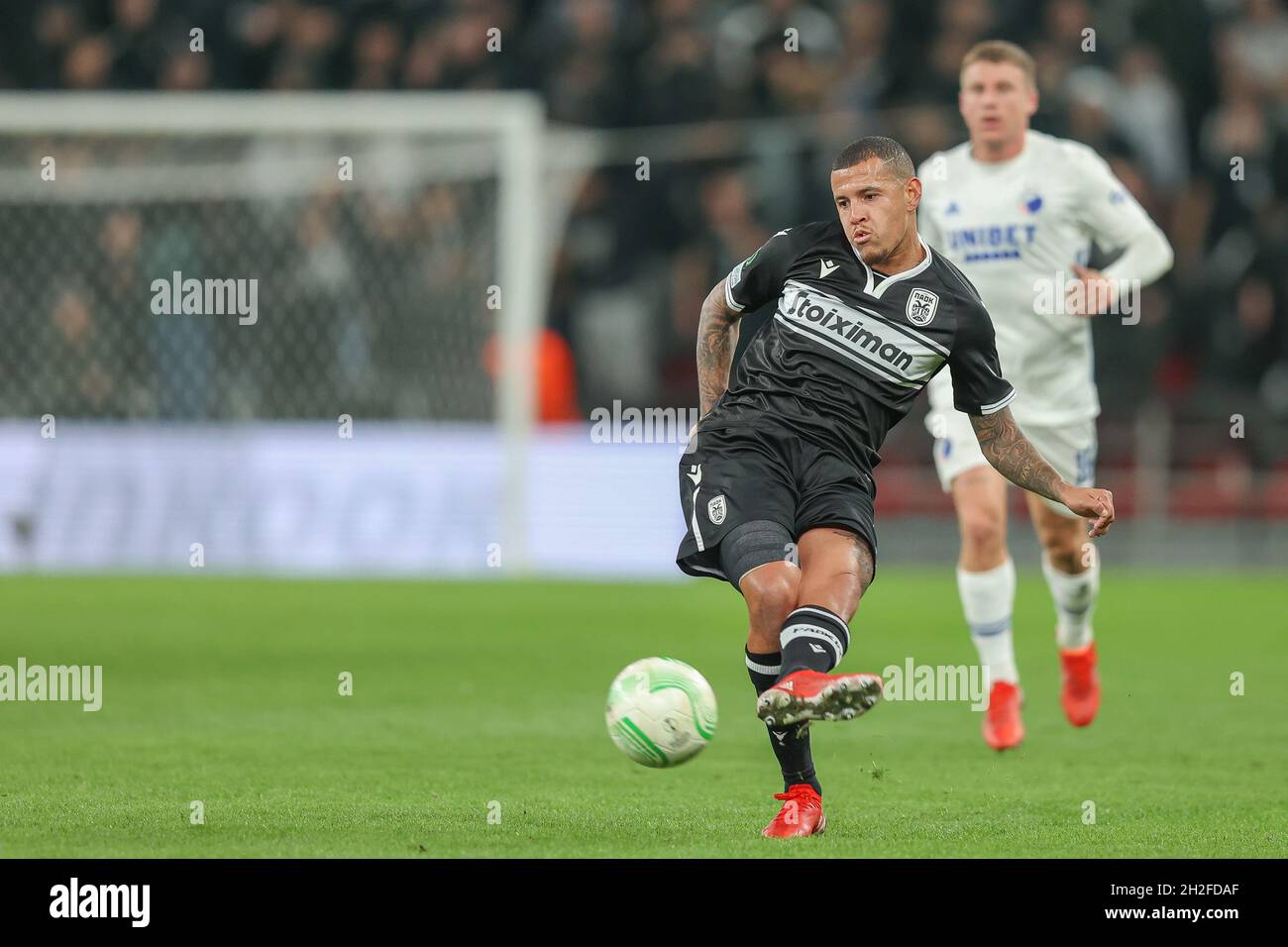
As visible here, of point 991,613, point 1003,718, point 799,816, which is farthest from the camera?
point 991,613

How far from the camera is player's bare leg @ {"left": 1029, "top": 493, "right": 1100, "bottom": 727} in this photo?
9.30 m

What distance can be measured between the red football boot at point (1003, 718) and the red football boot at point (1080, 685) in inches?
22.2

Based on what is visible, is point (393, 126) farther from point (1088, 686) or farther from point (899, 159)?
point (899, 159)

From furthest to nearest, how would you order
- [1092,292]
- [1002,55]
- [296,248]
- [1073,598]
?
1. [296,248]
2. [1073,598]
3. [1002,55]
4. [1092,292]

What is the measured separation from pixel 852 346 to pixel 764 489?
1.87ft

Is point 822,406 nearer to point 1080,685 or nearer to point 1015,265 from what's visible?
point 1015,265

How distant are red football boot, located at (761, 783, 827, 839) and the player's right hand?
1.20 meters

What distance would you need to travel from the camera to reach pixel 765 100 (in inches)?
788

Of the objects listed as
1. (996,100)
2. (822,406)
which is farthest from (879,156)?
(996,100)

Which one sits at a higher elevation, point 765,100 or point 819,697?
point 765,100

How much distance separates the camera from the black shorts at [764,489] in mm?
6488
